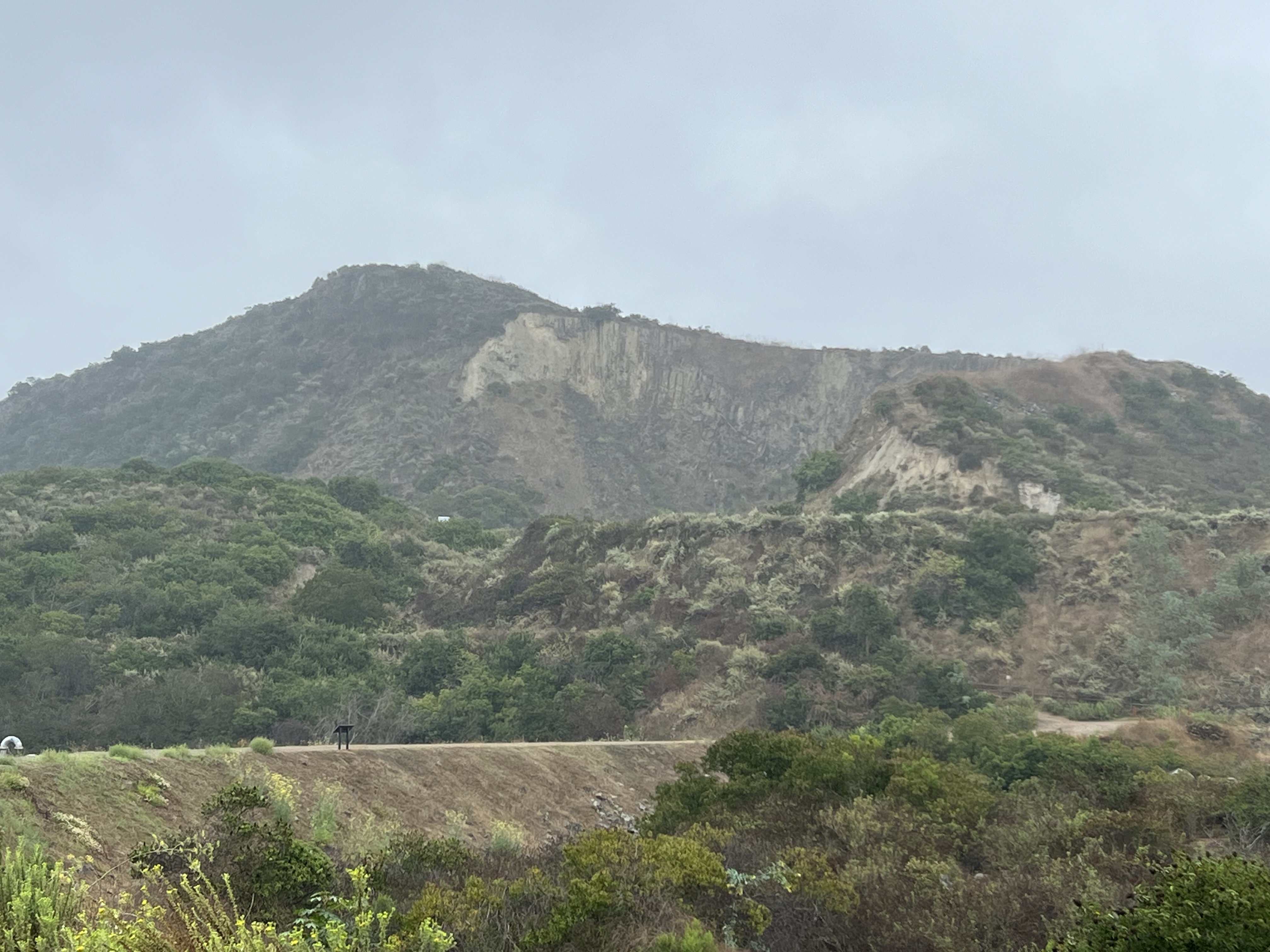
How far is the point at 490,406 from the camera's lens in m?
84.1

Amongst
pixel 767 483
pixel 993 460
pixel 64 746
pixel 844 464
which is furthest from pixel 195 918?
pixel 767 483

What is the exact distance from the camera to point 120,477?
54.6 meters

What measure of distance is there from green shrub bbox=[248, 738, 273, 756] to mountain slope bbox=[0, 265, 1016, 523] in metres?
55.8

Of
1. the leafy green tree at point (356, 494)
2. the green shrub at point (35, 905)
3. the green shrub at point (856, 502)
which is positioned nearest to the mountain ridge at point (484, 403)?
the leafy green tree at point (356, 494)

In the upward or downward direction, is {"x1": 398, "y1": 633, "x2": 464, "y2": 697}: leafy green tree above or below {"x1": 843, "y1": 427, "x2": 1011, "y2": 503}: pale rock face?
below

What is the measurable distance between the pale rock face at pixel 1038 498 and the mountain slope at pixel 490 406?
90.2 ft

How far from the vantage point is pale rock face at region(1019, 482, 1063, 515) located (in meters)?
47.2

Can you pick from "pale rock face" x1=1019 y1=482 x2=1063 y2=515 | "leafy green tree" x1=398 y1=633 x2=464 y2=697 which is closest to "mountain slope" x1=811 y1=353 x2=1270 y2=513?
"pale rock face" x1=1019 y1=482 x2=1063 y2=515

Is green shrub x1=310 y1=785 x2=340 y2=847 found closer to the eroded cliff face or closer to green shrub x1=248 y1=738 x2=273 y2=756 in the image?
green shrub x1=248 y1=738 x2=273 y2=756

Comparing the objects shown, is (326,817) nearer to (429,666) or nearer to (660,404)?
(429,666)

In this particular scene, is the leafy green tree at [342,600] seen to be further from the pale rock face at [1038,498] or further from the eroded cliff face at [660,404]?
the eroded cliff face at [660,404]

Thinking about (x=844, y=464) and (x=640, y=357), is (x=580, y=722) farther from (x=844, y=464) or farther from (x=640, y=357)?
(x=640, y=357)

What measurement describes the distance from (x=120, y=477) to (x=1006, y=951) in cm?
5511

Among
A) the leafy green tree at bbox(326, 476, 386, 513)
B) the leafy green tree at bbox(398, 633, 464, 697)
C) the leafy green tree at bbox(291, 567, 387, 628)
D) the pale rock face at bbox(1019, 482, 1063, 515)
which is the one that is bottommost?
the leafy green tree at bbox(398, 633, 464, 697)
